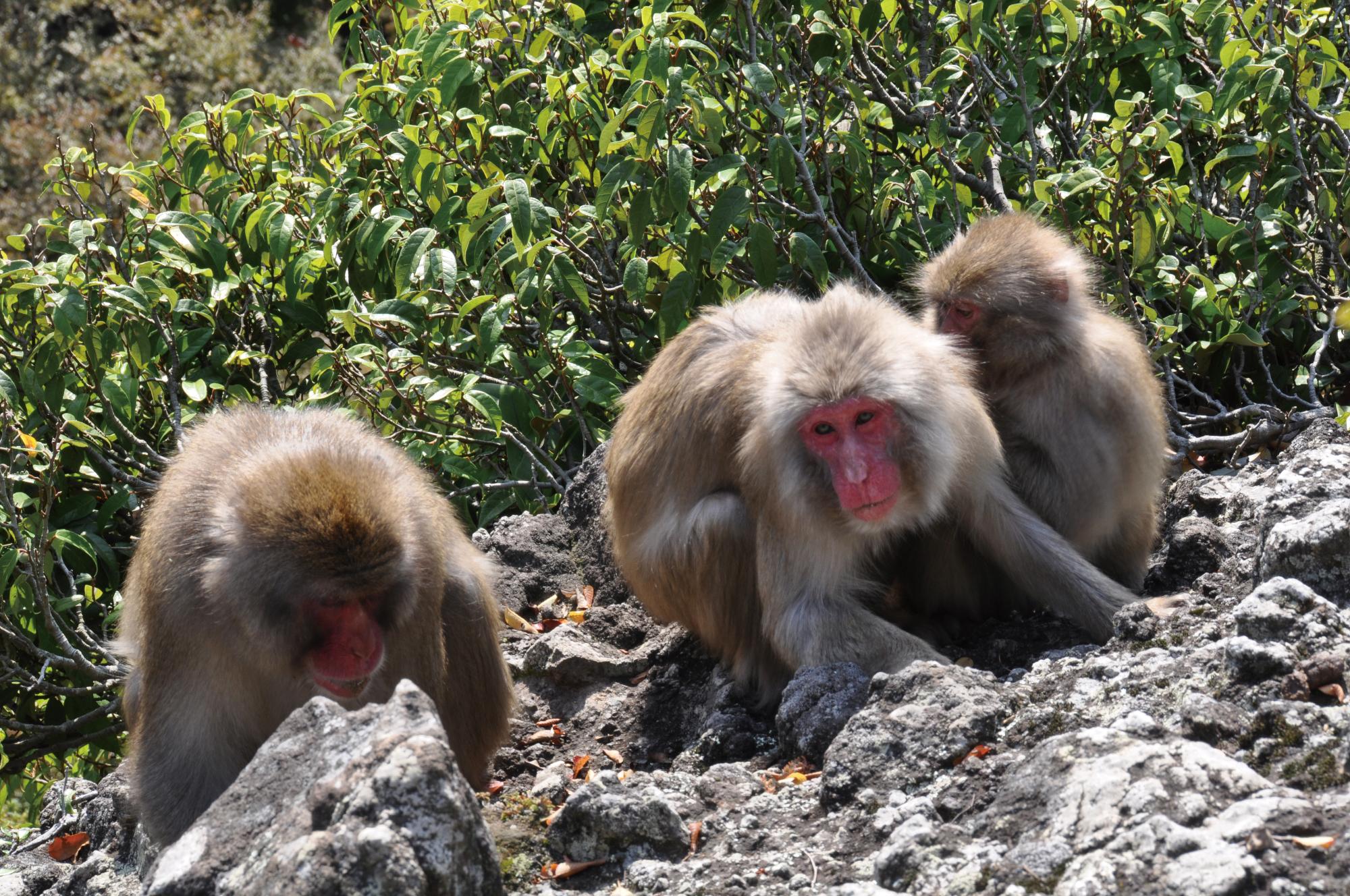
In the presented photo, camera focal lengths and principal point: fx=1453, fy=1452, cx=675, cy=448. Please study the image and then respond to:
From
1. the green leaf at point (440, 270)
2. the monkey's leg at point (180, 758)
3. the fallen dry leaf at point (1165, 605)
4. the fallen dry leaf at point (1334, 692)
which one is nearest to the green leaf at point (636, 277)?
the green leaf at point (440, 270)

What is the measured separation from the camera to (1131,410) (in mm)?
4730

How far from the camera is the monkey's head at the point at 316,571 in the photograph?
3662 mm

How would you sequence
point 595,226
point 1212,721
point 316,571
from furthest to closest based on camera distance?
point 595,226, point 316,571, point 1212,721

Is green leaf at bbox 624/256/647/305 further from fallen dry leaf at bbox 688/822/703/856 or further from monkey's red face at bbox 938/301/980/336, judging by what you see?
fallen dry leaf at bbox 688/822/703/856

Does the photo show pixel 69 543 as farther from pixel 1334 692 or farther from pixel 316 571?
pixel 1334 692

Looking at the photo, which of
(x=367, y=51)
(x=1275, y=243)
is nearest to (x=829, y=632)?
(x=1275, y=243)

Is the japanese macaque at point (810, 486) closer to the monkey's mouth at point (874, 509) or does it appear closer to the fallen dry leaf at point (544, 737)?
the monkey's mouth at point (874, 509)

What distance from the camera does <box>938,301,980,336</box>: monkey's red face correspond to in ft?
15.8

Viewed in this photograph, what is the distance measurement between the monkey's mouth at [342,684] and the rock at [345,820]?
1.45 feet

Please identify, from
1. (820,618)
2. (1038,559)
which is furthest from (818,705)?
(1038,559)

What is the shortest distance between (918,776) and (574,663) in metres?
1.99

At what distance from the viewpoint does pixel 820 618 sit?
4.44 meters

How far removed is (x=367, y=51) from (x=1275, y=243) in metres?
4.35

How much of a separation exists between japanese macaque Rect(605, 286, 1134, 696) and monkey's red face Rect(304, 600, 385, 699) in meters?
1.28
